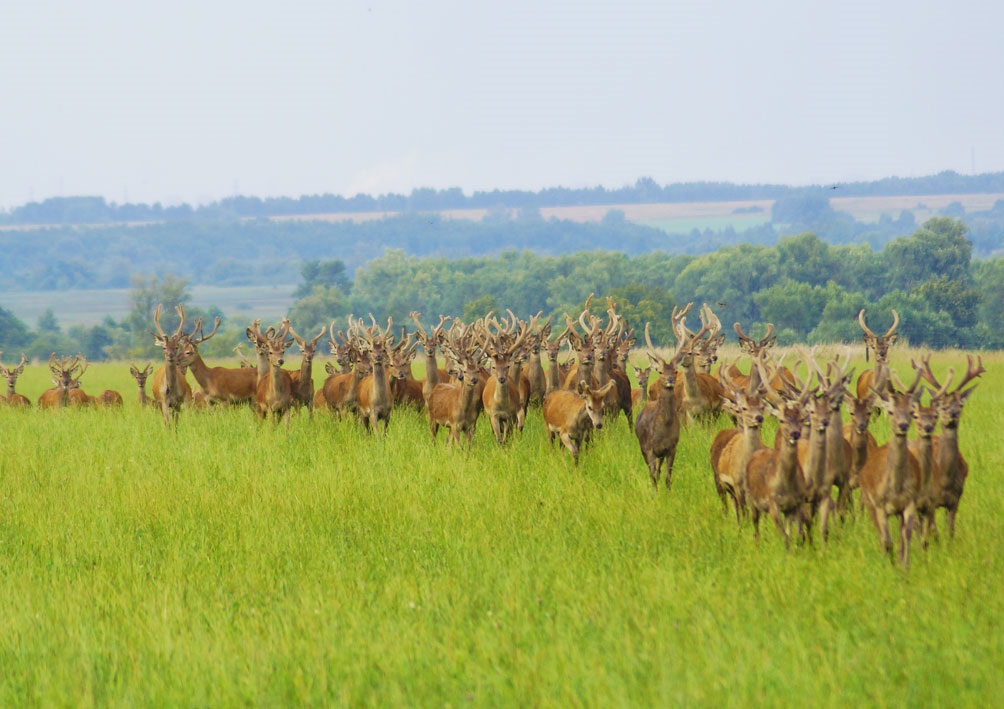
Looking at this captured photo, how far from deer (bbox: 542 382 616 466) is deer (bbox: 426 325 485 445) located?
1.04 meters

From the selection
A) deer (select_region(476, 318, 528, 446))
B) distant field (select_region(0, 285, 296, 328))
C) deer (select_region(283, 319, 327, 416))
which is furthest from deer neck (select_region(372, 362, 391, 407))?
distant field (select_region(0, 285, 296, 328))

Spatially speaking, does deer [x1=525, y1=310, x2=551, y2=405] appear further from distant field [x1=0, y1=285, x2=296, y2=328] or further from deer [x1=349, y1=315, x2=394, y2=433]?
distant field [x1=0, y1=285, x2=296, y2=328]

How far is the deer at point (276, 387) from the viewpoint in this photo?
15.5 metres

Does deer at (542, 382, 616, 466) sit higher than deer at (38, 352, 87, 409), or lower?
higher

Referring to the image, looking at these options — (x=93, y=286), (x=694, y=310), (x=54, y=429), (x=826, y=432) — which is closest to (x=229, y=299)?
(x=93, y=286)

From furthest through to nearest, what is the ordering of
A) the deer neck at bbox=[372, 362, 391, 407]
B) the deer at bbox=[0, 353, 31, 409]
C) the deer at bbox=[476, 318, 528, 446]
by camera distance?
1. the deer at bbox=[0, 353, 31, 409]
2. the deer neck at bbox=[372, 362, 391, 407]
3. the deer at bbox=[476, 318, 528, 446]

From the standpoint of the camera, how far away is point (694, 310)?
8594cm

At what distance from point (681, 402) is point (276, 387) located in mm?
5590

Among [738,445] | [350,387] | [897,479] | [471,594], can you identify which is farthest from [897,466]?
[350,387]

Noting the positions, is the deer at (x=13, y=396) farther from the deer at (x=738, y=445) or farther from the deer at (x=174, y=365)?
the deer at (x=738, y=445)

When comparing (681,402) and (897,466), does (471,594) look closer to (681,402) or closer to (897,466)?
(897,466)

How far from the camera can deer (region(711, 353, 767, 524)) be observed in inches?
356

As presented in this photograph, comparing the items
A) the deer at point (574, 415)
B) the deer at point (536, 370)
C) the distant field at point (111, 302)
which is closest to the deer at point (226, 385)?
the deer at point (536, 370)

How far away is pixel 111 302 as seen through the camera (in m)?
166
